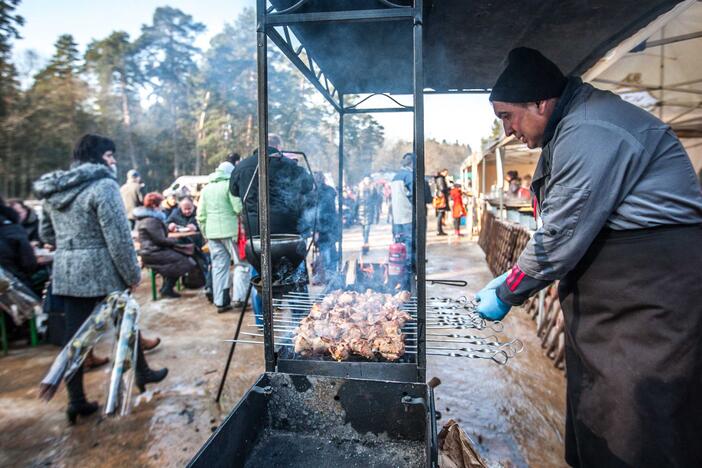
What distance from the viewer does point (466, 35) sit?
9.99 ft

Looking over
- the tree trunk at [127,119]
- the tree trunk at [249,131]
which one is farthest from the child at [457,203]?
the tree trunk at [127,119]

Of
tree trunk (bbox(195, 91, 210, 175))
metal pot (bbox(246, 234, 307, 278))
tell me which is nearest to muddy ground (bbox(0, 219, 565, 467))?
metal pot (bbox(246, 234, 307, 278))

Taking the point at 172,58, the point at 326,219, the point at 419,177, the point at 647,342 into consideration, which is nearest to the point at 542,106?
the point at 419,177

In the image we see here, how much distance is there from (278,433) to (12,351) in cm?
505

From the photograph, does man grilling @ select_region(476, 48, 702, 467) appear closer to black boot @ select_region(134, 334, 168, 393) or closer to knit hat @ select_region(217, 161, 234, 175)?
black boot @ select_region(134, 334, 168, 393)

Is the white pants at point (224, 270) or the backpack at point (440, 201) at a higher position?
the backpack at point (440, 201)

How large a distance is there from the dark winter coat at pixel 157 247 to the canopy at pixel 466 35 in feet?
13.8

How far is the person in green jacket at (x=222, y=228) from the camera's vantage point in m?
5.96

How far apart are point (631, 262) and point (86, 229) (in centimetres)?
391

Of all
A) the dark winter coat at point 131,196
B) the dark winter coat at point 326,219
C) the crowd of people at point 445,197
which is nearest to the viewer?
the dark winter coat at point 326,219

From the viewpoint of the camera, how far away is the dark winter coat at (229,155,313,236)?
4.64 meters

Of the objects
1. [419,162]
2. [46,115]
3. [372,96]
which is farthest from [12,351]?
[46,115]

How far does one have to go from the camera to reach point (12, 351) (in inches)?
197

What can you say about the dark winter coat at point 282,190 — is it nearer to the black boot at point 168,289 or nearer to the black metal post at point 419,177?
the black metal post at point 419,177
